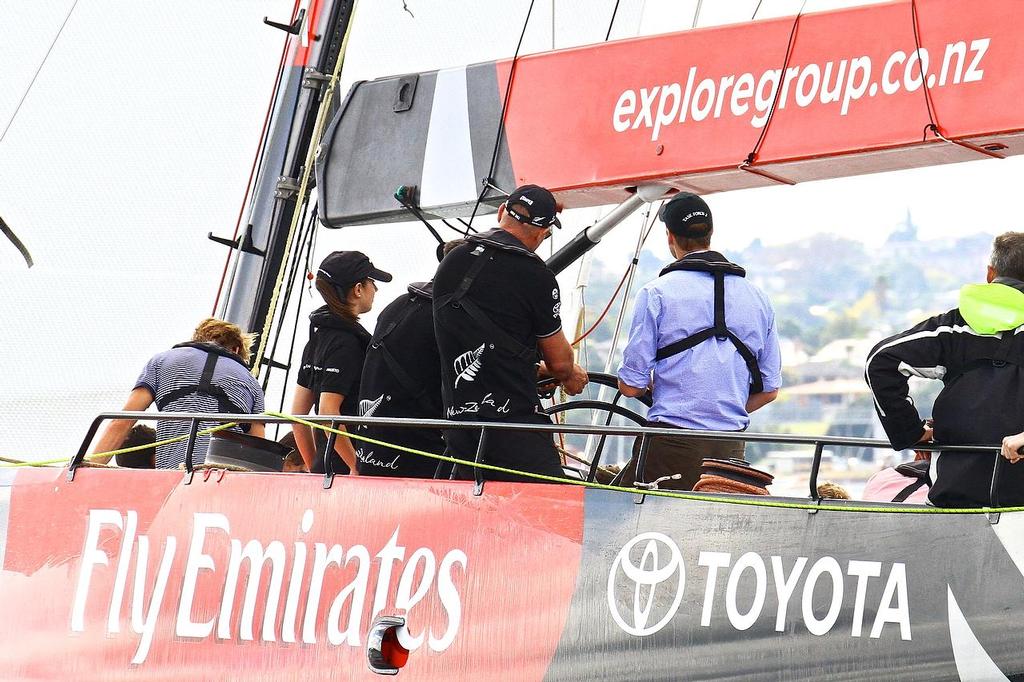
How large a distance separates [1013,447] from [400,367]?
1762 millimetres

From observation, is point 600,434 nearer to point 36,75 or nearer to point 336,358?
point 336,358

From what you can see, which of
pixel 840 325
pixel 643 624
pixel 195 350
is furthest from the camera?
pixel 840 325

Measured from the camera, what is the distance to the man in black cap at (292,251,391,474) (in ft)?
15.2

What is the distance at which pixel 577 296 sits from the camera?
22.8 feet

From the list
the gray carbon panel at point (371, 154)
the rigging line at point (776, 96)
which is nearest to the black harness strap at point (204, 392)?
the gray carbon panel at point (371, 154)

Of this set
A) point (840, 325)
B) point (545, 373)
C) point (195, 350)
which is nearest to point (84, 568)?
point (195, 350)

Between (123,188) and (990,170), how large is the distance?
6635 mm

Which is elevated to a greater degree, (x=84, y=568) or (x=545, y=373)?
(x=545, y=373)

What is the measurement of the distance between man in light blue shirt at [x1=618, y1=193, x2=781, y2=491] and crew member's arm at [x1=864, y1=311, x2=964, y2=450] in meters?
0.67

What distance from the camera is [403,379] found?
4234 millimetres

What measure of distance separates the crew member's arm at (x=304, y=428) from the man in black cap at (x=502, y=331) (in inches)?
38.7

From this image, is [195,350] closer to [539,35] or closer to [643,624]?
[643,624]

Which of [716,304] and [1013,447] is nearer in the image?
[1013,447]

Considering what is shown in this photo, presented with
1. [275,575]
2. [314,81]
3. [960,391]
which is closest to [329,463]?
[275,575]
